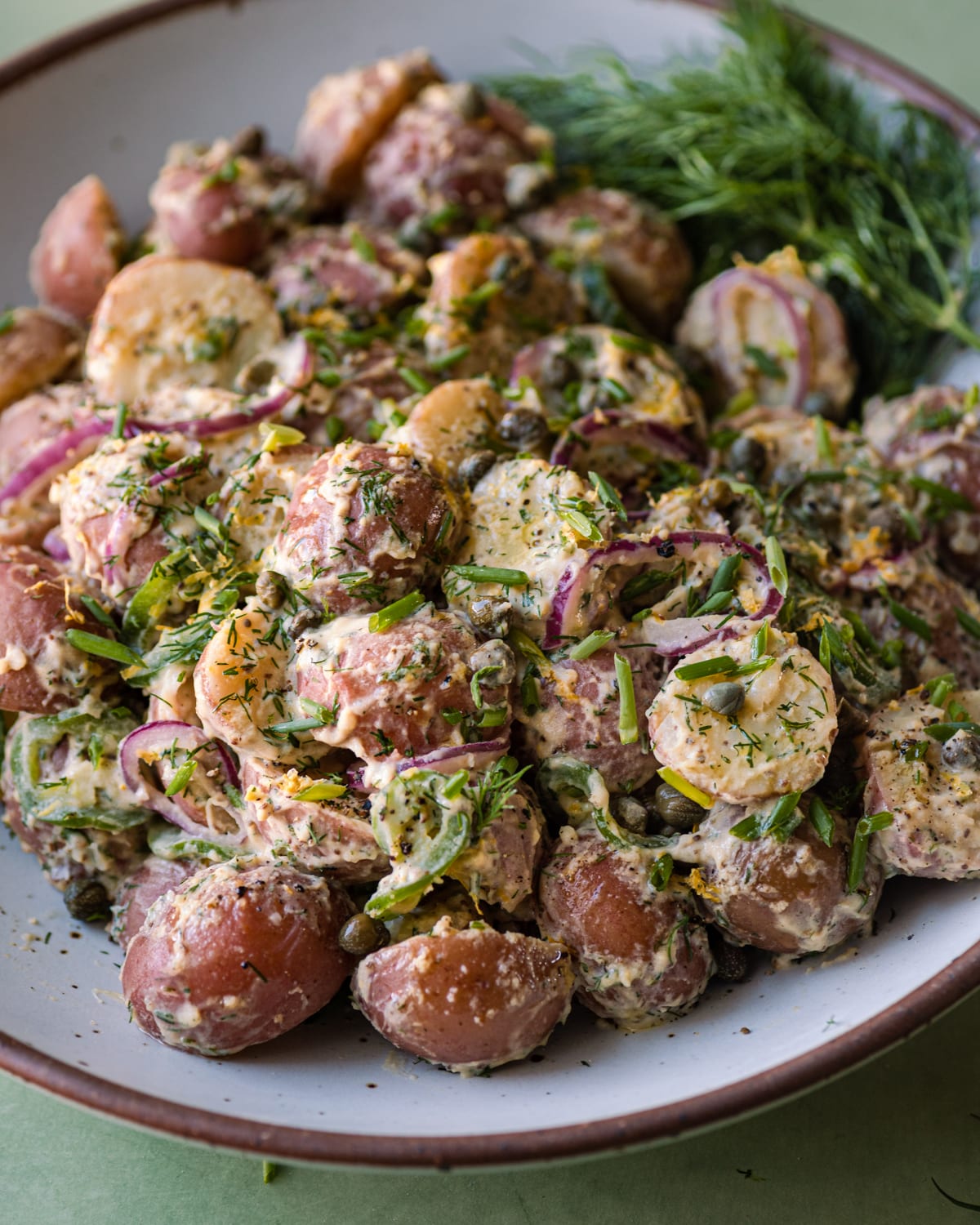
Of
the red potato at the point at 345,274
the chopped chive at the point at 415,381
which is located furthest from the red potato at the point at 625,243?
the chopped chive at the point at 415,381

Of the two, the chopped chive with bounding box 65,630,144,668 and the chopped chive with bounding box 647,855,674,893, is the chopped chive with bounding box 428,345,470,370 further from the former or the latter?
the chopped chive with bounding box 647,855,674,893

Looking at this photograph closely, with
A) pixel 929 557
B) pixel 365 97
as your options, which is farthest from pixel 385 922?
pixel 365 97

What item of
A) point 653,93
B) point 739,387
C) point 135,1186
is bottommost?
point 135,1186

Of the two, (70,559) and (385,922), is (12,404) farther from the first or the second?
(385,922)

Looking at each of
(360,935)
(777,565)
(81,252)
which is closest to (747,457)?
(777,565)

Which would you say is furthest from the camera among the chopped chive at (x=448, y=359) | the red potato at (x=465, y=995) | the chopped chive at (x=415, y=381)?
the chopped chive at (x=448, y=359)

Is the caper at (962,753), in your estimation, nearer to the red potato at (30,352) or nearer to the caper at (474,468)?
the caper at (474,468)
